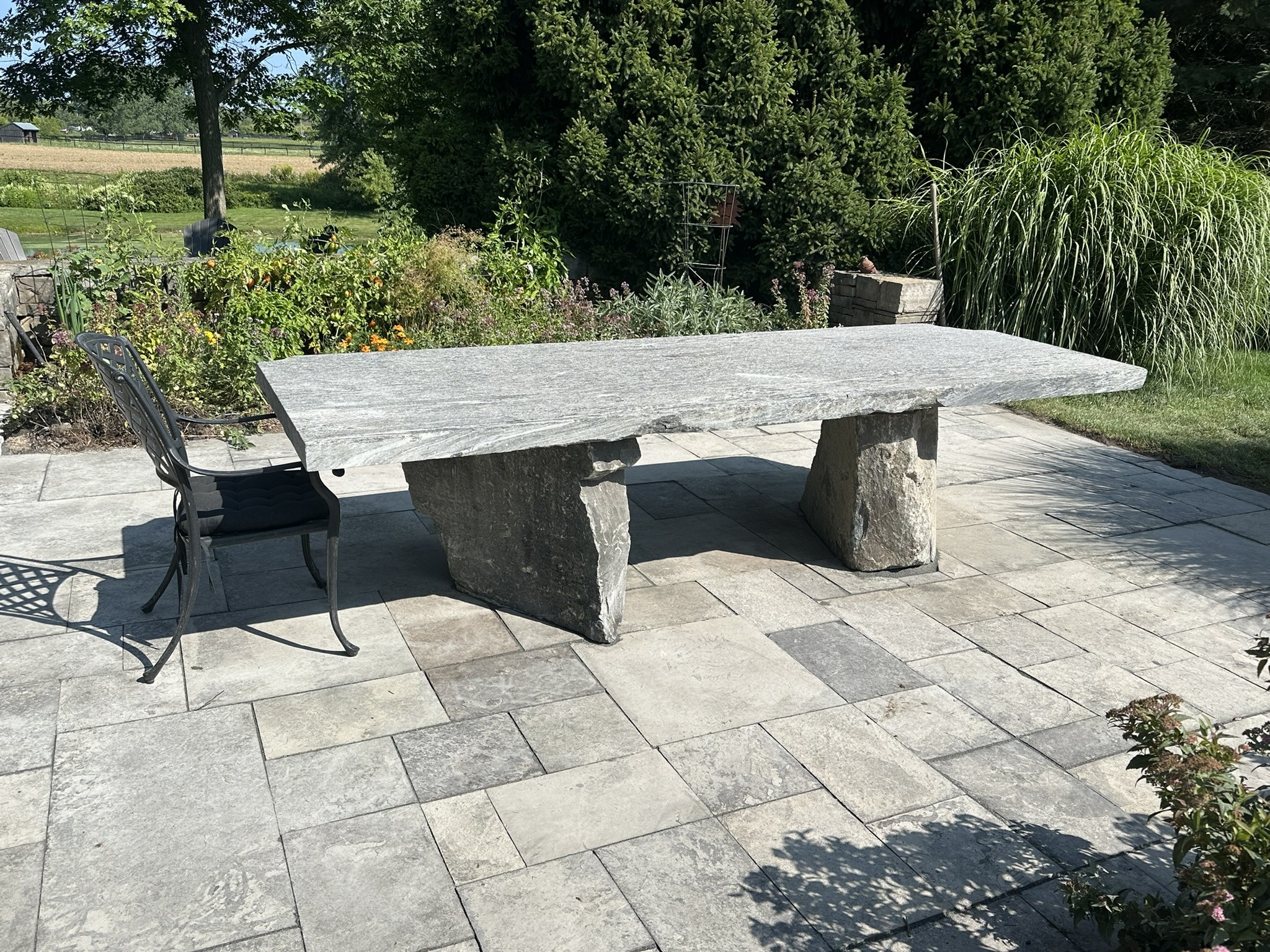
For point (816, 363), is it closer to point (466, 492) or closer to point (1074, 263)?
point (466, 492)

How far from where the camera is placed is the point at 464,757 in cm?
282

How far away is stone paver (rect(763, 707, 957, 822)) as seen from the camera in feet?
8.77

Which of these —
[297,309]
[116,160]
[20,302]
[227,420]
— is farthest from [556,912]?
[116,160]

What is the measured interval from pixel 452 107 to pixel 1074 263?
4980 millimetres

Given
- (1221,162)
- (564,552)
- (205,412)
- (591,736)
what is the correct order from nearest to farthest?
(591,736) < (564,552) < (205,412) < (1221,162)

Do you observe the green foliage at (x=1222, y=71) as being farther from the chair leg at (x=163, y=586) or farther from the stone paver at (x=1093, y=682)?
the chair leg at (x=163, y=586)

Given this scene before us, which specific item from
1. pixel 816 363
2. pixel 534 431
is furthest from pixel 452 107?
pixel 534 431

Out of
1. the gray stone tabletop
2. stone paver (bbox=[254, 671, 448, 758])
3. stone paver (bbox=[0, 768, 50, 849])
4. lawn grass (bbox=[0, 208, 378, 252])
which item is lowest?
stone paver (bbox=[0, 768, 50, 849])

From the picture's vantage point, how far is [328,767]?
2.75 metres

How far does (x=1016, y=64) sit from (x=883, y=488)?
5.53 m

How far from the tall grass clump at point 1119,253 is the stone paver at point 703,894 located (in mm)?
5557

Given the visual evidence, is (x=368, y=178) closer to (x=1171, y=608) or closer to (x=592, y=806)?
(x=1171, y=608)

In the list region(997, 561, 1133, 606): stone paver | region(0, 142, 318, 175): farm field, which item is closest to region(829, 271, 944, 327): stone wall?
region(997, 561, 1133, 606): stone paver

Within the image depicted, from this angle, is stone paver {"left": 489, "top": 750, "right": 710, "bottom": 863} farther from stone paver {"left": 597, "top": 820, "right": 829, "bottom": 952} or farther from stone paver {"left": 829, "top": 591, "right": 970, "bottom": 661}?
stone paver {"left": 829, "top": 591, "right": 970, "bottom": 661}
